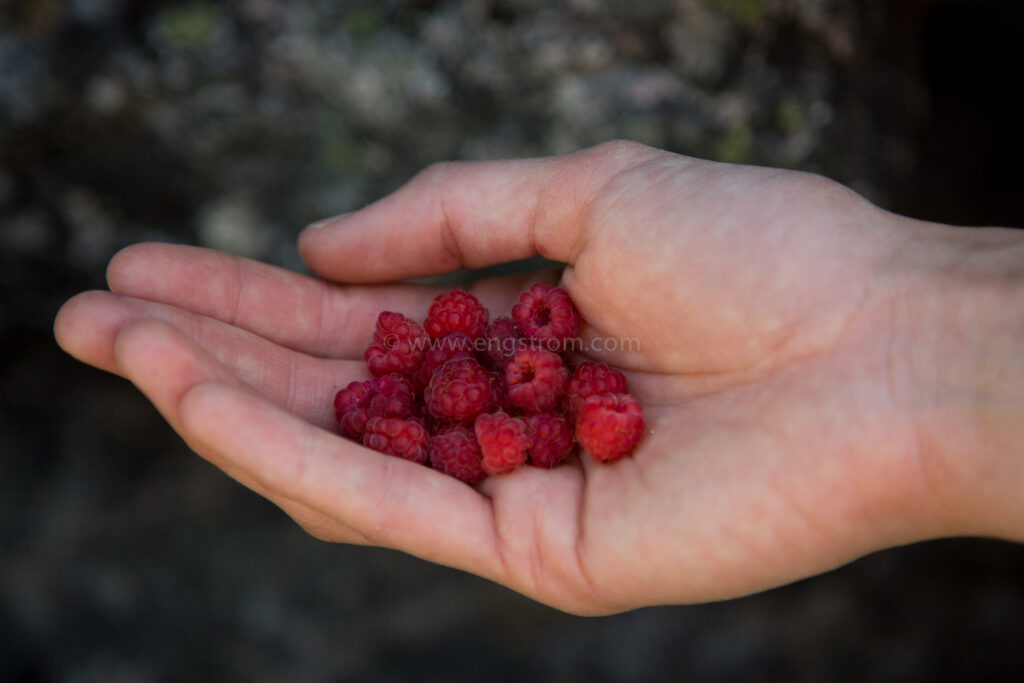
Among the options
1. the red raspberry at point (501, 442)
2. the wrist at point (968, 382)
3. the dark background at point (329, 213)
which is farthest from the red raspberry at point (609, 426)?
the dark background at point (329, 213)

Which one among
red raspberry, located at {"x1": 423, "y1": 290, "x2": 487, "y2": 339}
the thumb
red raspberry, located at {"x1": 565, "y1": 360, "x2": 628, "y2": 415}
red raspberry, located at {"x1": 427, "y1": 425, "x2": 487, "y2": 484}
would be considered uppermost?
the thumb

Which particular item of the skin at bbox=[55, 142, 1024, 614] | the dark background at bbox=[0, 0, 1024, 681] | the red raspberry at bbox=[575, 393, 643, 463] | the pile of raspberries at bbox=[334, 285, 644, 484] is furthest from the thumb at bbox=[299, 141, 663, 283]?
the dark background at bbox=[0, 0, 1024, 681]

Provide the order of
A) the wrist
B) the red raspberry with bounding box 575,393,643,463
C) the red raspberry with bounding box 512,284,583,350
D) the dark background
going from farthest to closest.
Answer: the dark background → the red raspberry with bounding box 512,284,583,350 → the red raspberry with bounding box 575,393,643,463 → the wrist

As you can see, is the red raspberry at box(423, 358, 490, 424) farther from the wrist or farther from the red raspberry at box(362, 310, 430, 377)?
the wrist

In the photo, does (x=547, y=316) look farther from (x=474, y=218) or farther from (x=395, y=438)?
(x=395, y=438)

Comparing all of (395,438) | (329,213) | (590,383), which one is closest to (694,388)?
(590,383)

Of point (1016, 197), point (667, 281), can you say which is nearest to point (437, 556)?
point (667, 281)
